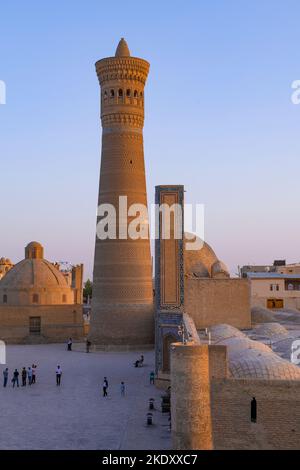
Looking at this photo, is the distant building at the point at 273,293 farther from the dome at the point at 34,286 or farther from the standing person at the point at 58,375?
the standing person at the point at 58,375

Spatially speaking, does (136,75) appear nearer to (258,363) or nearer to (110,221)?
(110,221)

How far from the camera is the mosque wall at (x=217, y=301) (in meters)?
28.0

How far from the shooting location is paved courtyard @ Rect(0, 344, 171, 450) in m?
15.2

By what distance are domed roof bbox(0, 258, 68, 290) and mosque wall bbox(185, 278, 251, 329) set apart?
1511 centimetres

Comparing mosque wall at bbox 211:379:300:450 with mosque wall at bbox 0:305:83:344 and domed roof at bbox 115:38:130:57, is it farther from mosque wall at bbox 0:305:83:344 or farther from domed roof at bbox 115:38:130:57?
mosque wall at bbox 0:305:83:344

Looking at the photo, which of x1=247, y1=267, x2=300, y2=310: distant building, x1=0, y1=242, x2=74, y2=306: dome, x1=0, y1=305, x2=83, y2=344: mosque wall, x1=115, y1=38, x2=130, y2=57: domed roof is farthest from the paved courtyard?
x1=247, y1=267, x2=300, y2=310: distant building

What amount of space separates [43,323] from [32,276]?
3.60m

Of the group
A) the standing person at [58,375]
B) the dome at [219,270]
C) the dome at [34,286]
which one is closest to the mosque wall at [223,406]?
the standing person at [58,375]

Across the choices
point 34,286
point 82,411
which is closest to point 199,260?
point 34,286

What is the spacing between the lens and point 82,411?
733 inches

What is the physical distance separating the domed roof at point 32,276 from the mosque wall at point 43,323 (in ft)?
7.33

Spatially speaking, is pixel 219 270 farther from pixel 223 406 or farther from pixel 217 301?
pixel 223 406
